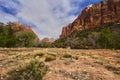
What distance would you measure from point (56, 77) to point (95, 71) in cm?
240

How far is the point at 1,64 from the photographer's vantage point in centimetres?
1488

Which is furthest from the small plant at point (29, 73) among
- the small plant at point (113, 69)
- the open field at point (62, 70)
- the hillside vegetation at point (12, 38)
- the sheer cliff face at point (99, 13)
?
the sheer cliff face at point (99, 13)

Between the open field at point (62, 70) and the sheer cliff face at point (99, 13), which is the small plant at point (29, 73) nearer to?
the open field at point (62, 70)

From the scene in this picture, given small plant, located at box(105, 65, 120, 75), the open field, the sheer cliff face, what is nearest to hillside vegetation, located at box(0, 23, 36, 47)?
the open field

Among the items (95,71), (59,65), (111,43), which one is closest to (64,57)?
(59,65)

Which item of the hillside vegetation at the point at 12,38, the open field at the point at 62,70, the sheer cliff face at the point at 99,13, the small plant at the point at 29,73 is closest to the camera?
the small plant at the point at 29,73

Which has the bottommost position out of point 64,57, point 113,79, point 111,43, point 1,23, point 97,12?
point 113,79

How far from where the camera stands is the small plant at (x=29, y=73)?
36.6ft

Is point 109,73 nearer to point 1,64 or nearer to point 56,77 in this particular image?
point 56,77

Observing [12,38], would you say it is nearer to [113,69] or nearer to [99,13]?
[113,69]

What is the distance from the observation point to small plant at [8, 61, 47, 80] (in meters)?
11.2

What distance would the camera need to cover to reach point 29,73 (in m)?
11.4

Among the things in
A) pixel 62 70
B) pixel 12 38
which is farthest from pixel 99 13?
pixel 62 70

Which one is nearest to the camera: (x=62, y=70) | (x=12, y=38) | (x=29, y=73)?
(x=29, y=73)
